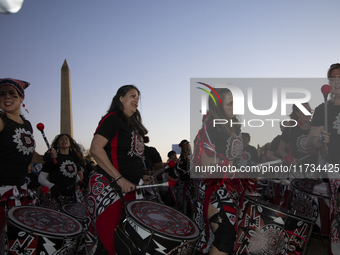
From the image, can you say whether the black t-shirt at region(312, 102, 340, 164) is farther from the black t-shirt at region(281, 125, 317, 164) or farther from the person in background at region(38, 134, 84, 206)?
the person in background at region(38, 134, 84, 206)

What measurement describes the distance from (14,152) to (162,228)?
4.94 ft

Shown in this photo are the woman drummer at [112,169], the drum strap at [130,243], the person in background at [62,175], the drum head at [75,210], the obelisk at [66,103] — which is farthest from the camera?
the obelisk at [66,103]

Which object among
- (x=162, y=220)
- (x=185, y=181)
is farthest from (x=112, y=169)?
(x=185, y=181)

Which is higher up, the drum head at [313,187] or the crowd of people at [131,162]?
the crowd of people at [131,162]

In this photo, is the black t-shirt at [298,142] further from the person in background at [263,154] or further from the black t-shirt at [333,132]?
the person in background at [263,154]

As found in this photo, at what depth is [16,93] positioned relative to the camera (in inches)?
116

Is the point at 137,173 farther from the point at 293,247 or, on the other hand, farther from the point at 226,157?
the point at 293,247

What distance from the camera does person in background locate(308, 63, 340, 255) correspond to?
2500mm

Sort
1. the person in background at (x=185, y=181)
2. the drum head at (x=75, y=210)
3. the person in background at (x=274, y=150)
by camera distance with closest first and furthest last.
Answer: the drum head at (x=75, y=210)
the person in background at (x=274, y=150)
the person in background at (x=185, y=181)

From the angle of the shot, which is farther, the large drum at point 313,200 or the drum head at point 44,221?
the large drum at point 313,200

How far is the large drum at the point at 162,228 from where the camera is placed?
2.03m

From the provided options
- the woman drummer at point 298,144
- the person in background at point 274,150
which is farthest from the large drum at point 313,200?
the person in background at point 274,150

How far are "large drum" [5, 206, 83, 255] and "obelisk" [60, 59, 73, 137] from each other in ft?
70.9

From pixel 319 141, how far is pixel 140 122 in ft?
5.24
